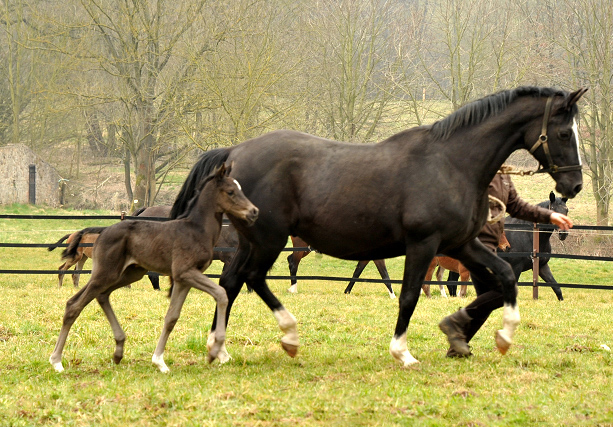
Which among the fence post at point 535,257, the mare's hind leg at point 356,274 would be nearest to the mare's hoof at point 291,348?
the mare's hind leg at point 356,274

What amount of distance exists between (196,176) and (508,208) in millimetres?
2960

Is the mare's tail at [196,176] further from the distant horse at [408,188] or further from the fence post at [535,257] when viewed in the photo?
the fence post at [535,257]

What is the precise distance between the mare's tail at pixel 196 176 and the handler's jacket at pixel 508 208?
253cm

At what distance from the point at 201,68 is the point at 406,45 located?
8012 mm

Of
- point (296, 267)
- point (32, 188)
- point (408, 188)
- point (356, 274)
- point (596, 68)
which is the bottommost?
point (356, 274)

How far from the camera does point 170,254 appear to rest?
17.9 ft

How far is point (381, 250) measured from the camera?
5738 mm

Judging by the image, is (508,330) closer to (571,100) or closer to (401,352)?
(401,352)

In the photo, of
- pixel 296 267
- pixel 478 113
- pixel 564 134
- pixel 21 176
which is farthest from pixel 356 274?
pixel 21 176

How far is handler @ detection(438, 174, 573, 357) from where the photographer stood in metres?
5.91

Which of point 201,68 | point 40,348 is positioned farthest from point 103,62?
point 40,348

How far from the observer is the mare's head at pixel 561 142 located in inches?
215

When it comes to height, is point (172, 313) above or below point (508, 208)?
below

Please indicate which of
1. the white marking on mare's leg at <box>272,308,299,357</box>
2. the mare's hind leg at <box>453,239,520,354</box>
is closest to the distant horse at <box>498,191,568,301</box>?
the mare's hind leg at <box>453,239,520,354</box>
